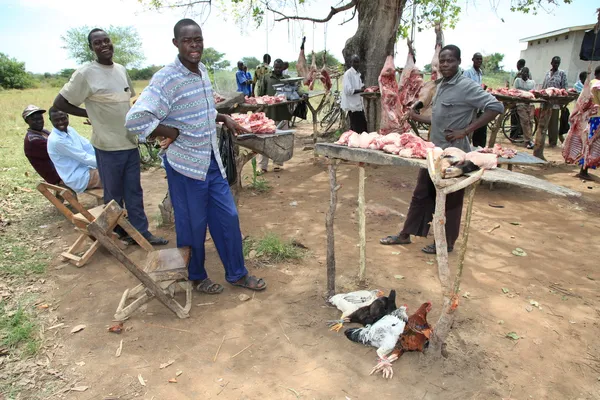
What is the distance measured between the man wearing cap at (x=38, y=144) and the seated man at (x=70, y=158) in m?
0.36

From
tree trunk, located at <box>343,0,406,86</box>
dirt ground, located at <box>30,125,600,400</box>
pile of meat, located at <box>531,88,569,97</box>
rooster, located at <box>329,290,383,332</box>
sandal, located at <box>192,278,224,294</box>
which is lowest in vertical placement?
dirt ground, located at <box>30,125,600,400</box>

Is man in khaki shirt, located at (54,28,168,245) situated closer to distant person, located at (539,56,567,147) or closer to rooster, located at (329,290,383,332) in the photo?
rooster, located at (329,290,383,332)

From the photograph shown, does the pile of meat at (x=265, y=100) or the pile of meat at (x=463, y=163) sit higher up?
the pile of meat at (x=265, y=100)

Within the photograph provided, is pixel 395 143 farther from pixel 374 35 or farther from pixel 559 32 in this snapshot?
pixel 559 32

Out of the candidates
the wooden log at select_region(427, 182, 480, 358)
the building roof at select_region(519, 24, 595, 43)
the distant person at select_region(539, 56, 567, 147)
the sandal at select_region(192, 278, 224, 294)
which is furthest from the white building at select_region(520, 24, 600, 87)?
the sandal at select_region(192, 278, 224, 294)

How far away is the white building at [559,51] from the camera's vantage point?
19.5 metres

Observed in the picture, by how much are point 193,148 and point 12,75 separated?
33749 mm

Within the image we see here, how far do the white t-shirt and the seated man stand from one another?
918 mm

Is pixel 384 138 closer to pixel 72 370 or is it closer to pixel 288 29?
pixel 72 370

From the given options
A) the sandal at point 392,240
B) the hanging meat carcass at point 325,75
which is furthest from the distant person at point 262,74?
the sandal at point 392,240

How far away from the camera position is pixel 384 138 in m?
2.91

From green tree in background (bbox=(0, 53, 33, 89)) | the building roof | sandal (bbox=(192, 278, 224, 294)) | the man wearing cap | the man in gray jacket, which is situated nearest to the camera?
sandal (bbox=(192, 278, 224, 294))

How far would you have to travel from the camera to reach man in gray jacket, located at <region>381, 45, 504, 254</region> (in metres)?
3.46

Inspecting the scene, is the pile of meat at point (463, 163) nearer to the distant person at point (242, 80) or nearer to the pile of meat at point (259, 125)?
the pile of meat at point (259, 125)
